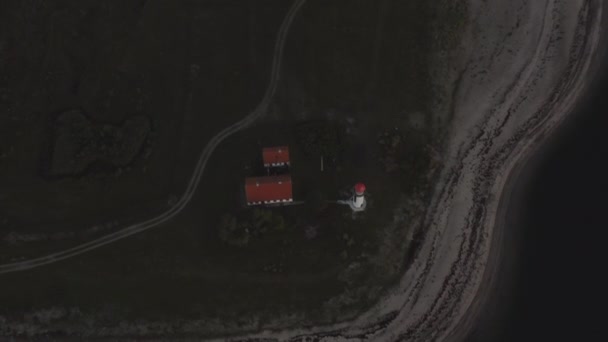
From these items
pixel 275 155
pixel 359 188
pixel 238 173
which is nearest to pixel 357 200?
pixel 359 188

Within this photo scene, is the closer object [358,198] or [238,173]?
[358,198]

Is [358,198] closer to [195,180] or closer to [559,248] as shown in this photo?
[195,180]

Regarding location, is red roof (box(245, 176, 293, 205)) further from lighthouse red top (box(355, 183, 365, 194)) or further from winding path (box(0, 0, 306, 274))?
lighthouse red top (box(355, 183, 365, 194))

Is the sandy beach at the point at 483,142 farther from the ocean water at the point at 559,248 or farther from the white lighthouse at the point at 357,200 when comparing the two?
the white lighthouse at the point at 357,200

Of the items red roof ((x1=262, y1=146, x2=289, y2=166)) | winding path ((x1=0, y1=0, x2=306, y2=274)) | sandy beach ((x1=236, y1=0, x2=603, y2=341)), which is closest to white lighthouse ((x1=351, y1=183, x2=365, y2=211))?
red roof ((x1=262, y1=146, x2=289, y2=166))

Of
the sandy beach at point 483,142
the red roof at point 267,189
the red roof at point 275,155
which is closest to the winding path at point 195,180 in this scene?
the red roof at point 275,155

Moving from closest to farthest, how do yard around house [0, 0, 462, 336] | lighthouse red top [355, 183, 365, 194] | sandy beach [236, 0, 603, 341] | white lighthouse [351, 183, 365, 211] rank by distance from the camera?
lighthouse red top [355, 183, 365, 194] → white lighthouse [351, 183, 365, 211] → yard around house [0, 0, 462, 336] → sandy beach [236, 0, 603, 341]
